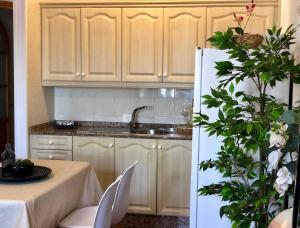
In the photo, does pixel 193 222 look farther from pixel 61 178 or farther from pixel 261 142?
pixel 261 142

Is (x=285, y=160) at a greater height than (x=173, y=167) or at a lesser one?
greater

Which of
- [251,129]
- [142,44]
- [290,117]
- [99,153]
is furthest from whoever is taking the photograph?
[142,44]

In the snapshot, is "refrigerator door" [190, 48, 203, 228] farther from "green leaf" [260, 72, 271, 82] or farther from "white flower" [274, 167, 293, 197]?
"white flower" [274, 167, 293, 197]

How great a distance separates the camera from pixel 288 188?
5.57ft

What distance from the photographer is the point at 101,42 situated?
13.1 ft

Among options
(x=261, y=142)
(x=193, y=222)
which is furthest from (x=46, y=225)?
(x=261, y=142)

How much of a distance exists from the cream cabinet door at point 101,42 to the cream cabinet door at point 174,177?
3.01 feet

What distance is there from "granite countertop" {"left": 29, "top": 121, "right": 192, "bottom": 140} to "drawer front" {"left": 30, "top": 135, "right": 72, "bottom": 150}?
40 mm

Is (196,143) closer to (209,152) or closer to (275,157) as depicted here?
(209,152)

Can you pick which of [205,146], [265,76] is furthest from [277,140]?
[205,146]

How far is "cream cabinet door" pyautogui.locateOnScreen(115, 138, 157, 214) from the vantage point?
3729 mm

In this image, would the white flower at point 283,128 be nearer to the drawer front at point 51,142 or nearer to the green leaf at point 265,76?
the green leaf at point 265,76

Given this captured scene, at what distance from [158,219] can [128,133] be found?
2.88 feet

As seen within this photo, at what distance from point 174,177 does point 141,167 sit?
33 centimetres
